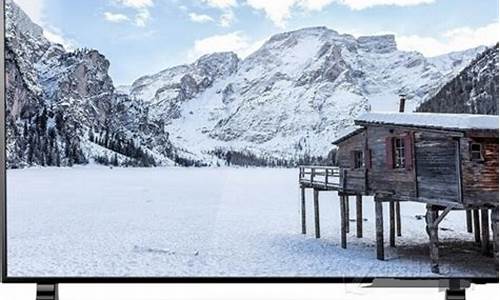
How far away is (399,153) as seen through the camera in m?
3.38

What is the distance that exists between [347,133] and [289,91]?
0.35m

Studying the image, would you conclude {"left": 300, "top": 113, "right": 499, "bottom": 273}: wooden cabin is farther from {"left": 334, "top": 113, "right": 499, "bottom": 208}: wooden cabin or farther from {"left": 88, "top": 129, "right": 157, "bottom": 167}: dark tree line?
{"left": 88, "top": 129, "right": 157, "bottom": 167}: dark tree line

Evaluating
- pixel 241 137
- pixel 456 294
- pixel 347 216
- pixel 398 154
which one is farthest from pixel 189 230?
pixel 456 294

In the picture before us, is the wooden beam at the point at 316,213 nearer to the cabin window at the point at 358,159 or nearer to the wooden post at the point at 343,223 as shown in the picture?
the wooden post at the point at 343,223

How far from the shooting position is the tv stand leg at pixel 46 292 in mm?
3035

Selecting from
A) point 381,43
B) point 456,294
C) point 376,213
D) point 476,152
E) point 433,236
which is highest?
point 381,43

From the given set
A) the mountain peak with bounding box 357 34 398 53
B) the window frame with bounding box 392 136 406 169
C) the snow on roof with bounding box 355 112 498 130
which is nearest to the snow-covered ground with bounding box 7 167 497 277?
the window frame with bounding box 392 136 406 169

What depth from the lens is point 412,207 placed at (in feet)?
10.9

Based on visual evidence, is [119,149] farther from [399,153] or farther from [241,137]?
[399,153]

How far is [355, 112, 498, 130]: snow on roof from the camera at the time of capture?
3074 millimetres

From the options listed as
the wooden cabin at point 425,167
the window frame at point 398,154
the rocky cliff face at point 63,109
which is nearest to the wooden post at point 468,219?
the wooden cabin at point 425,167

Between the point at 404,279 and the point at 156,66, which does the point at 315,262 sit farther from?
the point at 156,66

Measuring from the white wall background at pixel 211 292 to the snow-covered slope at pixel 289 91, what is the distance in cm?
63

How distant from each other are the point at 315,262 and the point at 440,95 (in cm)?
99
